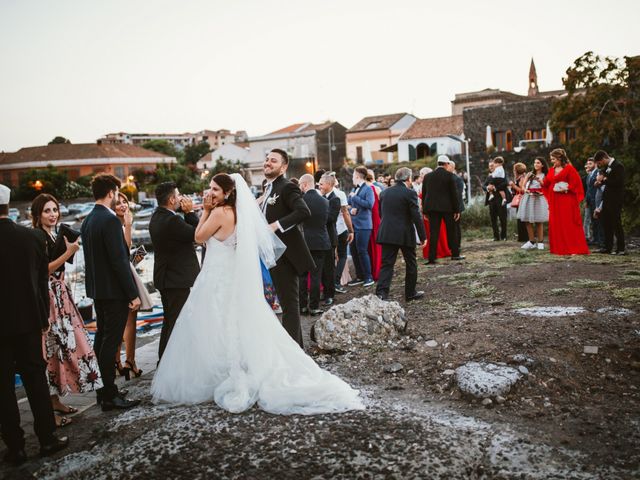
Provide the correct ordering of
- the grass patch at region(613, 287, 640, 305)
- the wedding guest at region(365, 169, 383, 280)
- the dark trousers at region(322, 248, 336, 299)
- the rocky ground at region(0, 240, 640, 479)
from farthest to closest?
the wedding guest at region(365, 169, 383, 280), the dark trousers at region(322, 248, 336, 299), the grass patch at region(613, 287, 640, 305), the rocky ground at region(0, 240, 640, 479)

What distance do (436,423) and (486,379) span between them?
0.70 meters

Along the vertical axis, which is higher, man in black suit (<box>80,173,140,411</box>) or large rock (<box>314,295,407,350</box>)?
man in black suit (<box>80,173,140,411</box>)

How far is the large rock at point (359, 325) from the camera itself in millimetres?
5395

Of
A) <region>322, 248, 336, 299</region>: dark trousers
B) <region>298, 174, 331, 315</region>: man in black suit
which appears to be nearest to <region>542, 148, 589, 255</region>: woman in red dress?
<region>322, 248, 336, 299</region>: dark trousers

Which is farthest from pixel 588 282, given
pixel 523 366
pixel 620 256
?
pixel 523 366

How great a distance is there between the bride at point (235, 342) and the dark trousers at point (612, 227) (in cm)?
717

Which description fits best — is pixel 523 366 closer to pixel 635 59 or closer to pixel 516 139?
pixel 635 59

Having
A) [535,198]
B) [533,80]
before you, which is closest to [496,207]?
[535,198]

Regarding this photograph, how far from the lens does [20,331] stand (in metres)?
3.48

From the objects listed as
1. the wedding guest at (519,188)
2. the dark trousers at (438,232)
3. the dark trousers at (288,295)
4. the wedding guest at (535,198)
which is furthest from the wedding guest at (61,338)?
the wedding guest at (535,198)

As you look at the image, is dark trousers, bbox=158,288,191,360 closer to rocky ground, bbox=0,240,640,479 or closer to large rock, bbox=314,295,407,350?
rocky ground, bbox=0,240,640,479

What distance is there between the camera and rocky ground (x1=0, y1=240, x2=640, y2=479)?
3.07 m

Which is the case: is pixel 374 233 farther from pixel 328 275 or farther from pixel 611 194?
pixel 611 194

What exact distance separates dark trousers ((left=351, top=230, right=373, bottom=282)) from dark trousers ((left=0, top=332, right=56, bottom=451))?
5858 millimetres
